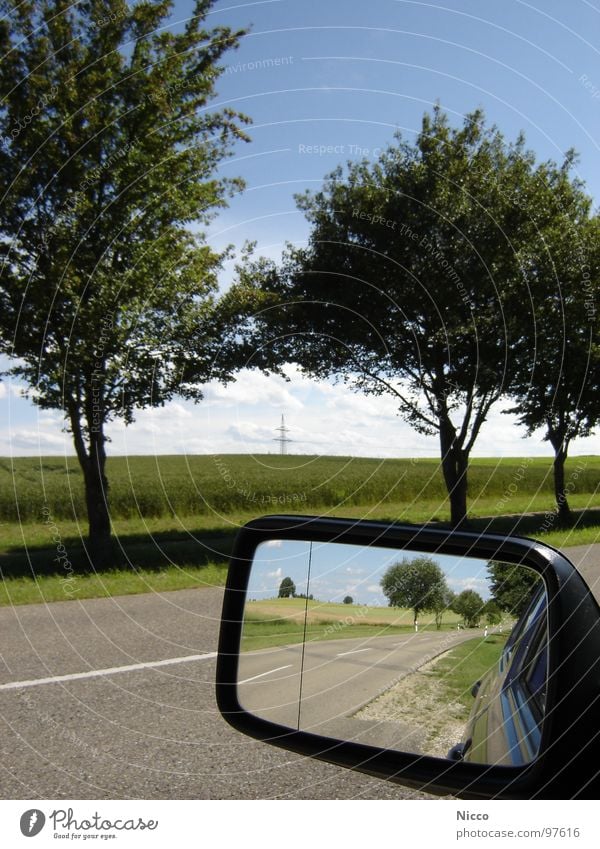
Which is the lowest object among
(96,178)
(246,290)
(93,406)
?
(93,406)

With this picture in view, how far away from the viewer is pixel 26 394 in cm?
1395

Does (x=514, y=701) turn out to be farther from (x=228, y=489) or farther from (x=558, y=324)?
(x=228, y=489)

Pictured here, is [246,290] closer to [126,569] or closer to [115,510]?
[126,569]

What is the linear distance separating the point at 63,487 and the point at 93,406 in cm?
1524

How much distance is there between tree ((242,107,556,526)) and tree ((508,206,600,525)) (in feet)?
2.53

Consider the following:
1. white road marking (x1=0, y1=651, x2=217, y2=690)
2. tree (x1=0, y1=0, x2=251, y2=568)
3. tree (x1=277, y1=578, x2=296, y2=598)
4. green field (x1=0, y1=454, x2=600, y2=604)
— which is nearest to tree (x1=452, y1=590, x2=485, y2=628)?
tree (x1=277, y1=578, x2=296, y2=598)

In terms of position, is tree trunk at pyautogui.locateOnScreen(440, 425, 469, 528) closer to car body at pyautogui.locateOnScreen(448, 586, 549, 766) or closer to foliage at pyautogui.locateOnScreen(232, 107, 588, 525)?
foliage at pyautogui.locateOnScreen(232, 107, 588, 525)

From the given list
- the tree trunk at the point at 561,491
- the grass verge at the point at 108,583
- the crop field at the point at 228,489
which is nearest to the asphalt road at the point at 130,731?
the grass verge at the point at 108,583

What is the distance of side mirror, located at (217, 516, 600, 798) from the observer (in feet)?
4.45

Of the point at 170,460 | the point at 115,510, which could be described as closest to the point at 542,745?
the point at 115,510

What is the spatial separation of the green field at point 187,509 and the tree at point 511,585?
5366 millimetres


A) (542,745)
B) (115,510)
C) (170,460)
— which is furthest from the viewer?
(170,460)

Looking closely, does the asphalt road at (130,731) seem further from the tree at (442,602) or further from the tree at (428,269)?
the tree at (428,269)

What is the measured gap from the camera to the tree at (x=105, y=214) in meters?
13.6
